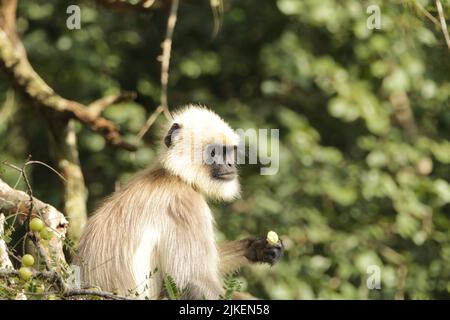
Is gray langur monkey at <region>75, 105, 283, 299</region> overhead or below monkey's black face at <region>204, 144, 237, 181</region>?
below

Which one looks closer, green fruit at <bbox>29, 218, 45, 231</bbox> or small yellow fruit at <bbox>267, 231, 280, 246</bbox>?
green fruit at <bbox>29, 218, 45, 231</bbox>

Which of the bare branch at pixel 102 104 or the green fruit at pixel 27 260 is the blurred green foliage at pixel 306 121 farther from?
the green fruit at pixel 27 260

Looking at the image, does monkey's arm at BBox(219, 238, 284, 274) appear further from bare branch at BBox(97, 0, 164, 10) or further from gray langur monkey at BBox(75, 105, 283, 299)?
bare branch at BBox(97, 0, 164, 10)

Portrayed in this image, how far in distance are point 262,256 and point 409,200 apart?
360 cm

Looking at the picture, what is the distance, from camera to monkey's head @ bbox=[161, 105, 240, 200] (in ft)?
19.3

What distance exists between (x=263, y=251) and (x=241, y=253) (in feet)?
0.60

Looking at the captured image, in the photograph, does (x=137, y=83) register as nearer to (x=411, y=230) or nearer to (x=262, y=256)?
(x=411, y=230)

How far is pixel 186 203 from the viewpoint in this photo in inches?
215

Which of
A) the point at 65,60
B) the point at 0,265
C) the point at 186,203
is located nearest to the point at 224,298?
the point at 0,265

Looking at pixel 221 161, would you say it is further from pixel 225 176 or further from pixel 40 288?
pixel 40 288

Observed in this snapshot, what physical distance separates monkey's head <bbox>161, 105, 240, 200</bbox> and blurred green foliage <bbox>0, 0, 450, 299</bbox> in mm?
2449

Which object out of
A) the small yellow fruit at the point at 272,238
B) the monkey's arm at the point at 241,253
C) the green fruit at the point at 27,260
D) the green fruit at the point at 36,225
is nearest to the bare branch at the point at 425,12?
the small yellow fruit at the point at 272,238

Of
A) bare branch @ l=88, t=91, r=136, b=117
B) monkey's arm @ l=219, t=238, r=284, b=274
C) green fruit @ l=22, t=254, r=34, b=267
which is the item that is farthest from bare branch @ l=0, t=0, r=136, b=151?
green fruit @ l=22, t=254, r=34, b=267

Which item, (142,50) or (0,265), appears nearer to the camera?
(0,265)
